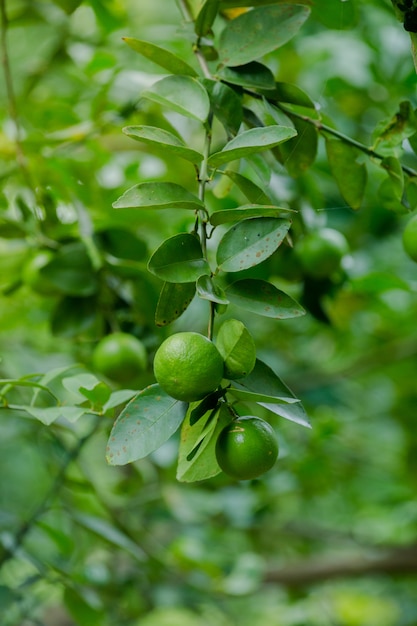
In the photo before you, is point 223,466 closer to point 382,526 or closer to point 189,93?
point 189,93

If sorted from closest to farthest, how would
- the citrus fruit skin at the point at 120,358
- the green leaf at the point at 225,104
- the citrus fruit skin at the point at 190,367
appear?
1. the citrus fruit skin at the point at 190,367
2. the green leaf at the point at 225,104
3. the citrus fruit skin at the point at 120,358

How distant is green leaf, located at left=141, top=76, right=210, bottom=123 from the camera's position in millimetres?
535

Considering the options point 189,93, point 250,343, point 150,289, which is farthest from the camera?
point 150,289

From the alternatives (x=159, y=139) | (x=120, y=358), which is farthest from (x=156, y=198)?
(x=120, y=358)

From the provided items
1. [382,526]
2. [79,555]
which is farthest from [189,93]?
[382,526]

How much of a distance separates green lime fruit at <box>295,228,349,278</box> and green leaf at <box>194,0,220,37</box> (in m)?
0.24

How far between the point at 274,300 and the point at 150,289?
1.12 ft

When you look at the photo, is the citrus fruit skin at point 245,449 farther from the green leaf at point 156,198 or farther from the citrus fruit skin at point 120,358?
the citrus fruit skin at point 120,358

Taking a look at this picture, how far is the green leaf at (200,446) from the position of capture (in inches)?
17.8

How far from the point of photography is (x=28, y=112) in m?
1.16

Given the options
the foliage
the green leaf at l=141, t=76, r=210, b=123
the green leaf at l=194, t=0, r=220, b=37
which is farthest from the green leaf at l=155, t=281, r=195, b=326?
the green leaf at l=194, t=0, r=220, b=37

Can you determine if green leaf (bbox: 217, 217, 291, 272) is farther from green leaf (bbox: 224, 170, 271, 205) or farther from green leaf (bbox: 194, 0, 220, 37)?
green leaf (bbox: 194, 0, 220, 37)

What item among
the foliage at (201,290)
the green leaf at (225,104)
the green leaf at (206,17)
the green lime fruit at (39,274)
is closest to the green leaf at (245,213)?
the foliage at (201,290)

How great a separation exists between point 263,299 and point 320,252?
277mm
